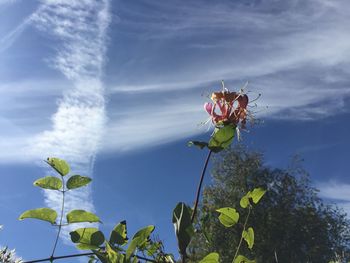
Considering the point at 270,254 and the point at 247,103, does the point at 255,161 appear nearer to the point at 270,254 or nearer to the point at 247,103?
the point at 270,254

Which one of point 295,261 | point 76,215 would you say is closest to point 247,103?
point 76,215

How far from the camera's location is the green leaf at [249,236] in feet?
4.52

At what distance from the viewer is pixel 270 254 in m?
35.4

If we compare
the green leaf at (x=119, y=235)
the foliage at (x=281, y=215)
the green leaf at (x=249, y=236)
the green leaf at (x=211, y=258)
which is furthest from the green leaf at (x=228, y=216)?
the foliage at (x=281, y=215)

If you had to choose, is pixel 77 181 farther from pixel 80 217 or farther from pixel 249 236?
pixel 249 236

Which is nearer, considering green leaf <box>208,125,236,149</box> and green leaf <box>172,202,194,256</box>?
green leaf <box>172,202,194,256</box>

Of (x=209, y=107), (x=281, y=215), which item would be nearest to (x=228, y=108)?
(x=209, y=107)

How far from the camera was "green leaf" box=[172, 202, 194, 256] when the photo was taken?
1082 millimetres

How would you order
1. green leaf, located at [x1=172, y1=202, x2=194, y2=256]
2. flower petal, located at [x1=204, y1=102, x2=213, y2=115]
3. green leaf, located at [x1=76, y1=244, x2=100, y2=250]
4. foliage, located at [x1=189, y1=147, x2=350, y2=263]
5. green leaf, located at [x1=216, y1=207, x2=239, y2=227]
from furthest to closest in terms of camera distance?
1. foliage, located at [x1=189, y1=147, x2=350, y2=263]
2. flower petal, located at [x1=204, y1=102, x2=213, y2=115]
3. green leaf, located at [x1=216, y1=207, x2=239, y2=227]
4. green leaf, located at [x1=76, y1=244, x2=100, y2=250]
5. green leaf, located at [x1=172, y1=202, x2=194, y2=256]

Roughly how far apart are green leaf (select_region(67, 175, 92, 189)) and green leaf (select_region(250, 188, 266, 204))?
0.43 meters

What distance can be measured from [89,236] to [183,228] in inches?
9.1

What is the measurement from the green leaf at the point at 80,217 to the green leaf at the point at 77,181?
71 mm

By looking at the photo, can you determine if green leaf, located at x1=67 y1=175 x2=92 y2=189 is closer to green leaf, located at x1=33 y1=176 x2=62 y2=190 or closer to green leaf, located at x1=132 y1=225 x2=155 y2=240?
green leaf, located at x1=33 y1=176 x2=62 y2=190

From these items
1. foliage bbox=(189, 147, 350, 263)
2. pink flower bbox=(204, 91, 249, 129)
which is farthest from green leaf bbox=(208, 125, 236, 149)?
foliage bbox=(189, 147, 350, 263)
